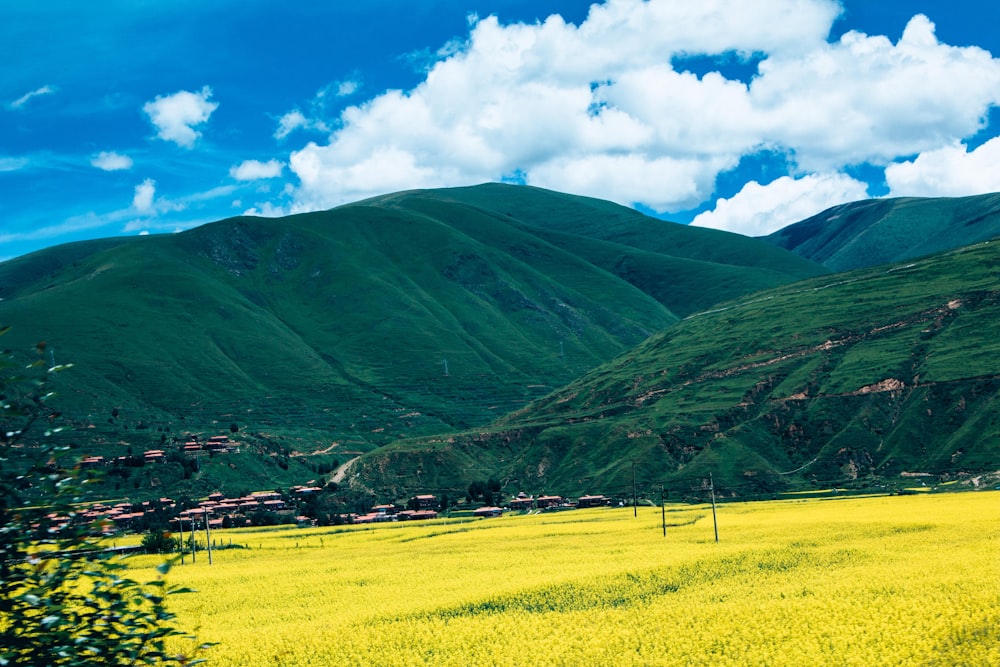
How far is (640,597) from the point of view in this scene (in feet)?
189

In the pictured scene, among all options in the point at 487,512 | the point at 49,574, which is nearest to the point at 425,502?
the point at 487,512

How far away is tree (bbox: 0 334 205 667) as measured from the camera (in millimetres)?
17031

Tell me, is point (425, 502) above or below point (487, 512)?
above

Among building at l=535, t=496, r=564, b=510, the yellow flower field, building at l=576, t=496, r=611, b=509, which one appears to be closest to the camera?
the yellow flower field

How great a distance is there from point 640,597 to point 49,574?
46139 millimetres

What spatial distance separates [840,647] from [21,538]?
36118 millimetres

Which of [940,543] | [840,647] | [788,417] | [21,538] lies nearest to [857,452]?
[788,417]

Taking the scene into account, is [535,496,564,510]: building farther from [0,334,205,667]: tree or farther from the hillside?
[0,334,205,667]: tree

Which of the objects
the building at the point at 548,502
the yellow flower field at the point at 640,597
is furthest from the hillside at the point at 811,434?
the yellow flower field at the point at 640,597

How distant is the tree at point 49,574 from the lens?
1703 cm

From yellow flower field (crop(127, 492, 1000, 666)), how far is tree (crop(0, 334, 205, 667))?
91.0 ft

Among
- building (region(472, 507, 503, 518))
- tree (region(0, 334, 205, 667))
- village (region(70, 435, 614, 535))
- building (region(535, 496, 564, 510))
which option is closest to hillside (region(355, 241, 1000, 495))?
building (region(535, 496, 564, 510))

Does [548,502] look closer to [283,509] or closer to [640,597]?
[283,509]

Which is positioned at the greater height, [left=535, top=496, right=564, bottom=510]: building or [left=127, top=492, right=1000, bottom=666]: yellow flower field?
[left=127, top=492, right=1000, bottom=666]: yellow flower field
